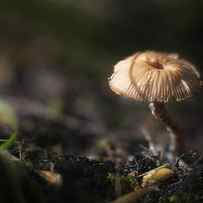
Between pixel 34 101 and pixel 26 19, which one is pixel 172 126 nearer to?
pixel 34 101

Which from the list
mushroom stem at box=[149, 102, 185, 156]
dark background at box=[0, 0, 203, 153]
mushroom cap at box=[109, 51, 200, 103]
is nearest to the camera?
mushroom cap at box=[109, 51, 200, 103]

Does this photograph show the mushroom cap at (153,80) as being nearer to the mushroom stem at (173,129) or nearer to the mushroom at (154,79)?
the mushroom at (154,79)

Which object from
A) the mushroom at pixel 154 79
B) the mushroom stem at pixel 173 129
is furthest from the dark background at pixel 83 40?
the mushroom at pixel 154 79

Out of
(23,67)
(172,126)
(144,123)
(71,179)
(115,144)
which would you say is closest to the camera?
(71,179)

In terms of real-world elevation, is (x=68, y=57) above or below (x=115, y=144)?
above

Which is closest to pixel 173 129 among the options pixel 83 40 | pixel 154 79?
pixel 154 79

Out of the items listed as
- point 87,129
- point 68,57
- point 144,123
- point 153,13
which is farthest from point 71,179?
point 153,13

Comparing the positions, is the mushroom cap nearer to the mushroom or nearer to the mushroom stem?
the mushroom

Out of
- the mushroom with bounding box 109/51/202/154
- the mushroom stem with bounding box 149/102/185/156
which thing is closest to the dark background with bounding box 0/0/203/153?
the mushroom stem with bounding box 149/102/185/156
